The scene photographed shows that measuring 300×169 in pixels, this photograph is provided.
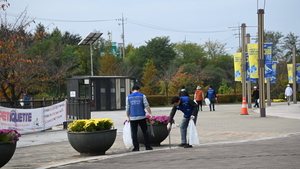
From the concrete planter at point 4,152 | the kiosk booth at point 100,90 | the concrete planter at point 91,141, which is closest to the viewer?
the concrete planter at point 4,152

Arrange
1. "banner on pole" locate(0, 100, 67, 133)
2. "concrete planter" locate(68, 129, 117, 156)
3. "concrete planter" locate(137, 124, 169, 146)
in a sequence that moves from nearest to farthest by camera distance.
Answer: "concrete planter" locate(68, 129, 117, 156)
"concrete planter" locate(137, 124, 169, 146)
"banner on pole" locate(0, 100, 67, 133)

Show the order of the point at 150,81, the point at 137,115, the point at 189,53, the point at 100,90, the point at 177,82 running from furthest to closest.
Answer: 1. the point at 189,53
2. the point at 150,81
3. the point at 177,82
4. the point at 100,90
5. the point at 137,115

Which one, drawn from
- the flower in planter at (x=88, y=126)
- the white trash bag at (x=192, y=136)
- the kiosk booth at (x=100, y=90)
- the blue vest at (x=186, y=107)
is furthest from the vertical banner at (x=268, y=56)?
the flower in planter at (x=88, y=126)

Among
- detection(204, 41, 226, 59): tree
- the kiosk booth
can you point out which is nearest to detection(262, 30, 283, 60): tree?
detection(204, 41, 226, 59): tree

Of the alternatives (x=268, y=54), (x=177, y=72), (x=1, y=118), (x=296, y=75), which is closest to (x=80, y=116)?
(x=1, y=118)

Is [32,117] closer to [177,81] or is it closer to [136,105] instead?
[136,105]

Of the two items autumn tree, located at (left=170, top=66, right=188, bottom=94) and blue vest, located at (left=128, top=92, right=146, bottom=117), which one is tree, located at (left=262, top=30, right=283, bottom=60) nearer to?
autumn tree, located at (left=170, top=66, right=188, bottom=94)

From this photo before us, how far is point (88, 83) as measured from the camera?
34.7 meters

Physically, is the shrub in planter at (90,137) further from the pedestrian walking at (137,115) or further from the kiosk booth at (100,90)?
the kiosk booth at (100,90)

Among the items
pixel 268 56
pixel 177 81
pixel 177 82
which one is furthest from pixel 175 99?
pixel 177 82

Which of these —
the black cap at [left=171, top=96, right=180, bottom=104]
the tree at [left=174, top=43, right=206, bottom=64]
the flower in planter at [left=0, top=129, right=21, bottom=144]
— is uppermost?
the tree at [left=174, top=43, right=206, bottom=64]

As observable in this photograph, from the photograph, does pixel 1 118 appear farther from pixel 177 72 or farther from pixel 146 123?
pixel 177 72

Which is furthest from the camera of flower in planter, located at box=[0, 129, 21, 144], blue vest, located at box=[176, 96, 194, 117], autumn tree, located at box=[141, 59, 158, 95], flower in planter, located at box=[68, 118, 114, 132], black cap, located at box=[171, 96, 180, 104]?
autumn tree, located at box=[141, 59, 158, 95]

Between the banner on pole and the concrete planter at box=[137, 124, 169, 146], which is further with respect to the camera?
the banner on pole
